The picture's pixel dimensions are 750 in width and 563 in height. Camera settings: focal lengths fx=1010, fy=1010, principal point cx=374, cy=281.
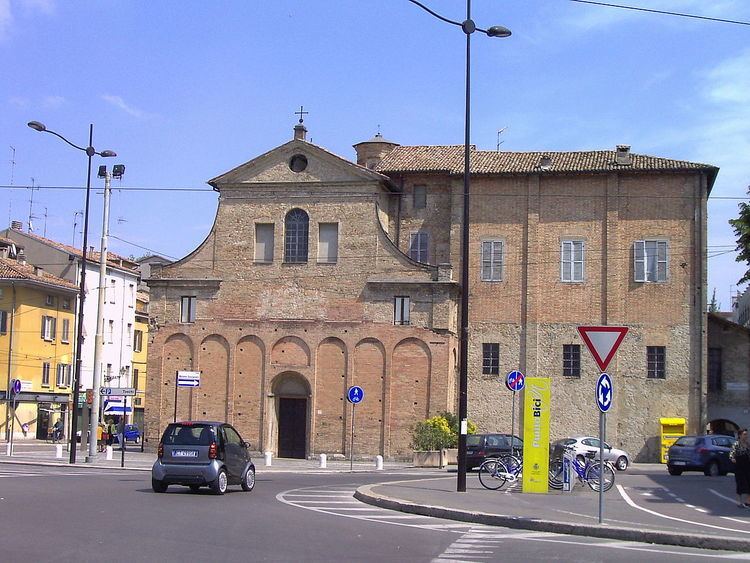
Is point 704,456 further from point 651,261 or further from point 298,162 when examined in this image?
point 298,162

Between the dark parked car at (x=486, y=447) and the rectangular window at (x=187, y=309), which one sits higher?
the rectangular window at (x=187, y=309)

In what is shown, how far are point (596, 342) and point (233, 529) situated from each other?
6459mm

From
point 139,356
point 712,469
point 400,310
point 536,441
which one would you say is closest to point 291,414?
point 400,310

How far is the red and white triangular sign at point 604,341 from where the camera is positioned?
640 inches

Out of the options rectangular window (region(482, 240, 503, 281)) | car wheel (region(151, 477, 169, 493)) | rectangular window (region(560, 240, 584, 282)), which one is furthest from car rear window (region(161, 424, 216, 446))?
rectangular window (region(560, 240, 584, 282))

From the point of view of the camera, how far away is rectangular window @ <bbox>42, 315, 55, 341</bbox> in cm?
6119

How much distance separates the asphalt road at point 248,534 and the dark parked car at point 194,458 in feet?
1.26

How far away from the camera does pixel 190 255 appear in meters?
47.3

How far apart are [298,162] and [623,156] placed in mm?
15039

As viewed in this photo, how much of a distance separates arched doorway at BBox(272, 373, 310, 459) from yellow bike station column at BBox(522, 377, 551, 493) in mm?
22489

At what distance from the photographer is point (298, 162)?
153 ft

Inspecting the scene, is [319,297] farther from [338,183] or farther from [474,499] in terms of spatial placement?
[474,499]

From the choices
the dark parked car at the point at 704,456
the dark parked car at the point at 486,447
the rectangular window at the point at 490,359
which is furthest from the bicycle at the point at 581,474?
the rectangular window at the point at 490,359

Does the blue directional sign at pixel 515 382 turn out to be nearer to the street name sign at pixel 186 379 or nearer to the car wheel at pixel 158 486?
the street name sign at pixel 186 379
